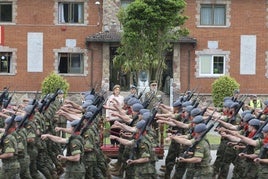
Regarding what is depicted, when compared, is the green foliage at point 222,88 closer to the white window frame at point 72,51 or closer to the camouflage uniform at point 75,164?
the white window frame at point 72,51

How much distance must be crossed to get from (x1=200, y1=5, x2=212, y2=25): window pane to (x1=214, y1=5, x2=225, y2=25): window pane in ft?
0.95

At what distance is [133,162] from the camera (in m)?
13.4

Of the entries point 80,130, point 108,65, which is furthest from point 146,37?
point 80,130

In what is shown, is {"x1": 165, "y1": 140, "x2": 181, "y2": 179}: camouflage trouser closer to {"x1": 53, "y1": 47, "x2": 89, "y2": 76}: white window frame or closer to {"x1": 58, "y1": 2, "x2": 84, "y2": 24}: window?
{"x1": 53, "y1": 47, "x2": 89, "y2": 76}: white window frame

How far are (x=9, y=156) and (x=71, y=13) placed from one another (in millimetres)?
23745

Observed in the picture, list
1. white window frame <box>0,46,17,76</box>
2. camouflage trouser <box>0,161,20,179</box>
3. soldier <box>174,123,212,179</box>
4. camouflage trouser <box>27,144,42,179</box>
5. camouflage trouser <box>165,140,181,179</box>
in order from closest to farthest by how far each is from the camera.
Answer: soldier <box>174,123,212,179</box>
camouflage trouser <box>0,161,20,179</box>
camouflage trouser <box>27,144,42,179</box>
camouflage trouser <box>165,140,181,179</box>
white window frame <box>0,46,17,76</box>

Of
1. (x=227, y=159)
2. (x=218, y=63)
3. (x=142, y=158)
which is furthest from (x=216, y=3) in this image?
(x=142, y=158)

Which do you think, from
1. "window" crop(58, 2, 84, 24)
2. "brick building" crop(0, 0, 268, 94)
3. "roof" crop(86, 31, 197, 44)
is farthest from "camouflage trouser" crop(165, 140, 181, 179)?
"window" crop(58, 2, 84, 24)

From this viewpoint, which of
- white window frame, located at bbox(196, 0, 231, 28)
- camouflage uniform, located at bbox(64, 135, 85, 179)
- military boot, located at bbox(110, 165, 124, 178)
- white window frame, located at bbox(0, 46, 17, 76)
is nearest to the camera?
camouflage uniform, located at bbox(64, 135, 85, 179)

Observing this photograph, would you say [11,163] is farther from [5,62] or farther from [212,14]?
[212,14]

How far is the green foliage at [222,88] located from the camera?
114ft

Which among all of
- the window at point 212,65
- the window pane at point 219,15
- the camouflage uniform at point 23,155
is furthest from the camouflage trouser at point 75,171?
the window pane at point 219,15

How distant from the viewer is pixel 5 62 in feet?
119

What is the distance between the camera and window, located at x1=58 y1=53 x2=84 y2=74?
3653cm
